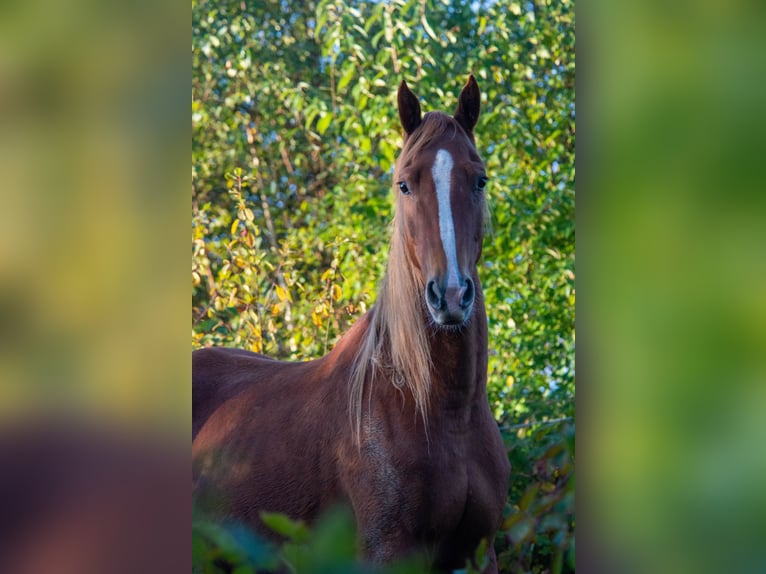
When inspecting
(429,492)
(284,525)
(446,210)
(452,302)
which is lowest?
(429,492)

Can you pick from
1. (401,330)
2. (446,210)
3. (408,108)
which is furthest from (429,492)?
(408,108)

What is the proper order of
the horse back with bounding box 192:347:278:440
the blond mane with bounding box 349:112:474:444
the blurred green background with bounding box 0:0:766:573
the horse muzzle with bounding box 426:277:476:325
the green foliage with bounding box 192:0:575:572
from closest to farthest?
1. the blurred green background with bounding box 0:0:766:573
2. the horse muzzle with bounding box 426:277:476:325
3. the blond mane with bounding box 349:112:474:444
4. the horse back with bounding box 192:347:278:440
5. the green foliage with bounding box 192:0:575:572

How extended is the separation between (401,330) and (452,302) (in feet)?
0.76

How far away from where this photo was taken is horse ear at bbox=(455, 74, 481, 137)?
8.00 feet

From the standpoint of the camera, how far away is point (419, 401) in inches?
86.6

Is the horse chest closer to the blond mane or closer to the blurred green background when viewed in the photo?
the blond mane

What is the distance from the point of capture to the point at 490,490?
2260 millimetres

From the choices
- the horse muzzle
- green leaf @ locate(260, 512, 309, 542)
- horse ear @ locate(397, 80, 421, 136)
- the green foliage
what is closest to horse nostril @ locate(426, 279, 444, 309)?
the horse muzzle

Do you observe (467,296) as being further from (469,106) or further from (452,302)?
(469,106)

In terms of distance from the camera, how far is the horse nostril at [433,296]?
2.08 m
